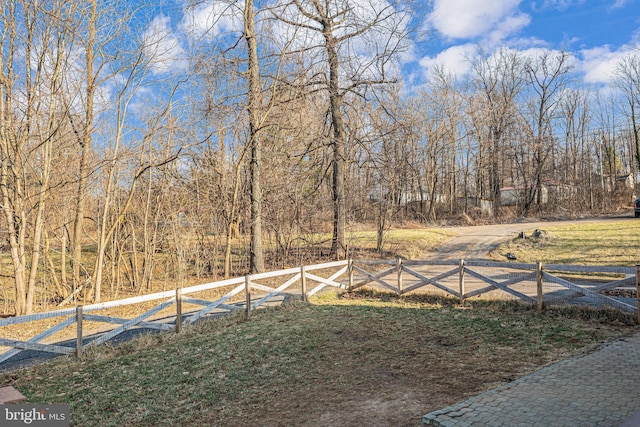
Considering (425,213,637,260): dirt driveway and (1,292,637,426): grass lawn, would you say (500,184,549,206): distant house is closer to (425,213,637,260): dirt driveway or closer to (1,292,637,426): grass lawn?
(425,213,637,260): dirt driveway

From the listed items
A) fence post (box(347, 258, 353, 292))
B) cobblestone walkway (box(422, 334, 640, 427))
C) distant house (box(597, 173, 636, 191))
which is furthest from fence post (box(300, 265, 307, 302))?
distant house (box(597, 173, 636, 191))

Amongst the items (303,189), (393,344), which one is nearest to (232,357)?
(393,344)

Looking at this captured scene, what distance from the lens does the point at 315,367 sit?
20.5 feet

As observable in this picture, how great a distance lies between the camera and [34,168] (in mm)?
10906

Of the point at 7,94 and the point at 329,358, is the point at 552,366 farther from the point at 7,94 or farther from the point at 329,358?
the point at 7,94

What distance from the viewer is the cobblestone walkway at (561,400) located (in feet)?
12.6

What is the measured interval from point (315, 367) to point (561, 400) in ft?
10.5

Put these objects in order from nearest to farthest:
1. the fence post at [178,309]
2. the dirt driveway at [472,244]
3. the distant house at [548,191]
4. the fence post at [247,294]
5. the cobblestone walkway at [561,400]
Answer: the cobblestone walkway at [561,400]
the fence post at [178,309]
the fence post at [247,294]
the dirt driveway at [472,244]
the distant house at [548,191]

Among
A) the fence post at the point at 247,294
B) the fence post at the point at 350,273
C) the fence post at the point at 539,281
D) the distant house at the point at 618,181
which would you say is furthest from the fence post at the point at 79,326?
the distant house at the point at 618,181

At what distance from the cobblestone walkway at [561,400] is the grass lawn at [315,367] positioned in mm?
339

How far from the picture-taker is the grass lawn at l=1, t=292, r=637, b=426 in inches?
190

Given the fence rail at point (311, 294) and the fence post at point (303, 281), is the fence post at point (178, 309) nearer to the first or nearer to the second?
the fence rail at point (311, 294)

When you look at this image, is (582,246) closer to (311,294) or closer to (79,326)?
(311,294)

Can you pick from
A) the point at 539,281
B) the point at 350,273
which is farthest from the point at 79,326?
the point at 539,281
